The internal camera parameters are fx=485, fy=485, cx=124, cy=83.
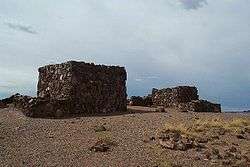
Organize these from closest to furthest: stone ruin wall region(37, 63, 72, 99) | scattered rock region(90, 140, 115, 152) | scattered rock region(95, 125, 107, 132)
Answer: scattered rock region(90, 140, 115, 152)
scattered rock region(95, 125, 107, 132)
stone ruin wall region(37, 63, 72, 99)

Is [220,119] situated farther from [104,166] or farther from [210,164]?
[104,166]

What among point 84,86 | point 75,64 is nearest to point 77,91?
point 84,86

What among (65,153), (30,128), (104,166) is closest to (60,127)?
(30,128)

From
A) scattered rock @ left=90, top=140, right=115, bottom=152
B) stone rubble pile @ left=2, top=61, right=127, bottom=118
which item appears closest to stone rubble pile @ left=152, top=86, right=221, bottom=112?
stone rubble pile @ left=2, top=61, right=127, bottom=118

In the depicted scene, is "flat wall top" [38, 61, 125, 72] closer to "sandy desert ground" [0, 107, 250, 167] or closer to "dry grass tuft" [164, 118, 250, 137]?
"sandy desert ground" [0, 107, 250, 167]

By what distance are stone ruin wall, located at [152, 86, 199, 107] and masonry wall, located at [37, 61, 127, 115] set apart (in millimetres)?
5925

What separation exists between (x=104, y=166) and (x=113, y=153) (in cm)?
162

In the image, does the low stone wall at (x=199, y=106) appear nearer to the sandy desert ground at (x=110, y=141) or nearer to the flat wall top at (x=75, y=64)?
the flat wall top at (x=75, y=64)

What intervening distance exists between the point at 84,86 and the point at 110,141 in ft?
30.6

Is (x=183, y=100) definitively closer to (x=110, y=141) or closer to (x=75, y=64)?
(x=75, y=64)

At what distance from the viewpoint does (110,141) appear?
18453mm

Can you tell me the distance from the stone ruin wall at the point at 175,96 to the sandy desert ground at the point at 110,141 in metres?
9.65

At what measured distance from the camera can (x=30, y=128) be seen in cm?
2109

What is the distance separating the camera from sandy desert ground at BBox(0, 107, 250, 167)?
16328mm
